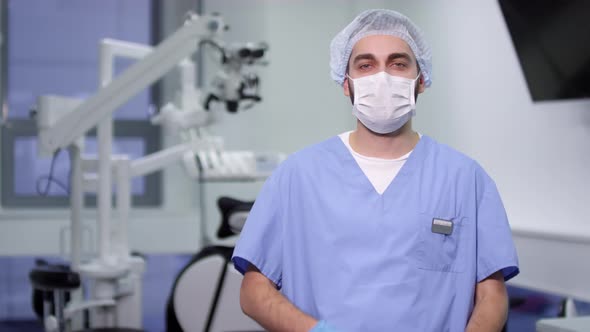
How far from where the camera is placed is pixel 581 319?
60.3 inches

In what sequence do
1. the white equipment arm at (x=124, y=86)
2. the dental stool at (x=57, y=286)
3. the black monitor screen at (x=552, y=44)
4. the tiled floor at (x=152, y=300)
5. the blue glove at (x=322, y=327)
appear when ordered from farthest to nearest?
the tiled floor at (x=152, y=300), the white equipment arm at (x=124, y=86), the dental stool at (x=57, y=286), the black monitor screen at (x=552, y=44), the blue glove at (x=322, y=327)

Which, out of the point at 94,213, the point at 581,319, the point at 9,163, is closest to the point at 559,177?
the point at 581,319

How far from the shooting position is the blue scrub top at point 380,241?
126 centimetres

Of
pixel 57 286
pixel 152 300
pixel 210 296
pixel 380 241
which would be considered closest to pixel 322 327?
pixel 380 241

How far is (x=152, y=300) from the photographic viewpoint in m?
4.56

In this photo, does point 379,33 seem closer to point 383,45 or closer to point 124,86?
point 383,45

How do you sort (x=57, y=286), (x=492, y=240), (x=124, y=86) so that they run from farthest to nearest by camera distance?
(x=124, y=86) → (x=57, y=286) → (x=492, y=240)

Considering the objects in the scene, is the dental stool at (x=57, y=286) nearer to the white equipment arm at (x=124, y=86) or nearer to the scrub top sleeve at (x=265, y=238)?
the white equipment arm at (x=124, y=86)

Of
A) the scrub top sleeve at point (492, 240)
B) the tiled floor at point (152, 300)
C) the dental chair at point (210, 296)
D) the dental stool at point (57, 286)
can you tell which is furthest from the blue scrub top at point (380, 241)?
the tiled floor at point (152, 300)

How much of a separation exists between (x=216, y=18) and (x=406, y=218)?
1586 millimetres

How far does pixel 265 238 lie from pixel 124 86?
1.54m

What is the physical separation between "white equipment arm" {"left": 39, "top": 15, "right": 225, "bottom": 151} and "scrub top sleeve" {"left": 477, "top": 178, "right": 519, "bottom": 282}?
1.60m

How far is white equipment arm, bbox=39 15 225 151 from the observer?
2.69m

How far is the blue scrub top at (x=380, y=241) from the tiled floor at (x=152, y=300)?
203cm
